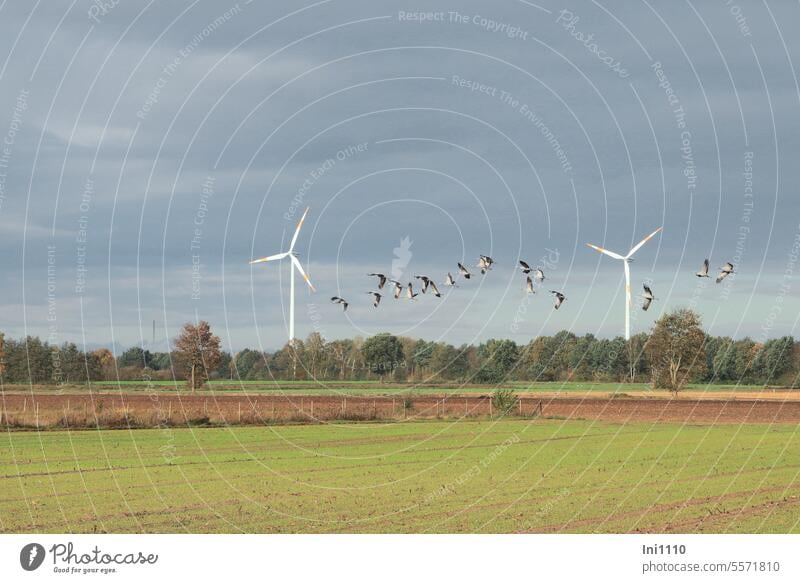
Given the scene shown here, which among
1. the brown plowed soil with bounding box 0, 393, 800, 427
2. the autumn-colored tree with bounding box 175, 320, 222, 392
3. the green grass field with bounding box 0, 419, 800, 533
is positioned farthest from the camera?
the autumn-colored tree with bounding box 175, 320, 222, 392

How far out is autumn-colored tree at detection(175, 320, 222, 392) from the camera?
15875cm

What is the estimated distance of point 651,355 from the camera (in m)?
165


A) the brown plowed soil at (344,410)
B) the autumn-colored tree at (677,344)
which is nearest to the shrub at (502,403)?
the brown plowed soil at (344,410)

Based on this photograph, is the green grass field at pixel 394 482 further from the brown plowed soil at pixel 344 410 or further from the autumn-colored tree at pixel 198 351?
the autumn-colored tree at pixel 198 351

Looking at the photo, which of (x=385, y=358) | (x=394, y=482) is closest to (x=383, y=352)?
(x=385, y=358)

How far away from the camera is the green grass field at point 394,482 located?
3706 centimetres

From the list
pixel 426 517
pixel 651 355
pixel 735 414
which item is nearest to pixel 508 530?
pixel 426 517

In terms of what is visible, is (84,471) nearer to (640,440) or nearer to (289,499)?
(289,499)

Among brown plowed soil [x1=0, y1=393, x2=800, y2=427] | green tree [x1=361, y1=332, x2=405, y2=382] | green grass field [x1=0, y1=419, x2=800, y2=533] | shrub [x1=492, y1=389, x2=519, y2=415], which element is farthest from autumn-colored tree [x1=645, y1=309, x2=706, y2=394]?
green grass field [x1=0, y1=419, x2=800, y2=533]

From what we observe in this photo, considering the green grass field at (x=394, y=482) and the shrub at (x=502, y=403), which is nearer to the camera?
the green grass field at (x=394, y=482)
